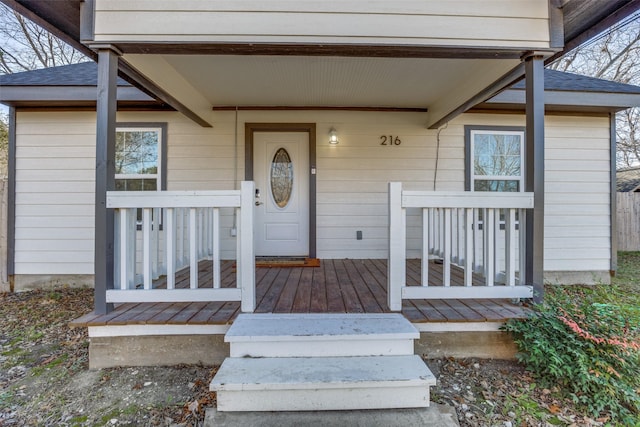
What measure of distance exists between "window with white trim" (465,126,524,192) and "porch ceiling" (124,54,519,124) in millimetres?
845

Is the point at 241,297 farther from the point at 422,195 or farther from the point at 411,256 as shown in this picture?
the point at 411,256

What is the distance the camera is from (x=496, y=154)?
4.43 m

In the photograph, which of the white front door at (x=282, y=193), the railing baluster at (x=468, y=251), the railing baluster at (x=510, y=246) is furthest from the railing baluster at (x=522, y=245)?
the white front door at (x=282, y=193)

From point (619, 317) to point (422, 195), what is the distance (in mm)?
1673

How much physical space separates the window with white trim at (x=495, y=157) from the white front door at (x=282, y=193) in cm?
249

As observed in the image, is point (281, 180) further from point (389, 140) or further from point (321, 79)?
point (389, 140)

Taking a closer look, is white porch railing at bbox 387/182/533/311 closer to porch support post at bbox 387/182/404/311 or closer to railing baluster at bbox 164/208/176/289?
porch support post at bbox 387/182/404/311

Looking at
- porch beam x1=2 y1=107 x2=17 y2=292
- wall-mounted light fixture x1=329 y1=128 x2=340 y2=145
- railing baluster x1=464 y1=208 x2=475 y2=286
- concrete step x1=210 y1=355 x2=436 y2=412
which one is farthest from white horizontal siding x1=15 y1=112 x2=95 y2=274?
railing baluster x1=464 y1=208 x2=475 y2=286

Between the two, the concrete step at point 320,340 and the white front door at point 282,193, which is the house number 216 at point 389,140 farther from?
the concrete step at point 320,340

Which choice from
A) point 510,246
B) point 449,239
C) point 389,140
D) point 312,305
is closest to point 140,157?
point 312,305

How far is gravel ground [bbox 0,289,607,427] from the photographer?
1.75 metres

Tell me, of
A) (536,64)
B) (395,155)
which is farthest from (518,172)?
(536,64)

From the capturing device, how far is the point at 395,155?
4.43 metres

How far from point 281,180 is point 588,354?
12.3 feet
